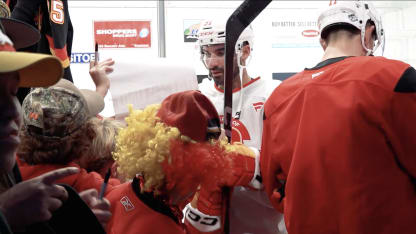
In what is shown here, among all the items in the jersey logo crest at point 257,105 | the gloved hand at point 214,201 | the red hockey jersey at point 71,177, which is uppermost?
the jersey logo crest at point 257,105

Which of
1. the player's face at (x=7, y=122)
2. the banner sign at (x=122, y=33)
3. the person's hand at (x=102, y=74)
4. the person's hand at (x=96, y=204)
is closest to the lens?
the player's face at (x=7, y=122)

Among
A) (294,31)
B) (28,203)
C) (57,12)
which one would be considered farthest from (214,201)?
(294,31)

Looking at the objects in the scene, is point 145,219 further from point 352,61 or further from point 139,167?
point 352,61

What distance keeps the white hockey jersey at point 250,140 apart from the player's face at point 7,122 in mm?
1009

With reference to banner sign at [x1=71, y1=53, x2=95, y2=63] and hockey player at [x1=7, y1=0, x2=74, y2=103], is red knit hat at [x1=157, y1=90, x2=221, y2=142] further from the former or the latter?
banner sign at [x1=71, y1=53, x2=95, y2=63]

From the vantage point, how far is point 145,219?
1.06 meters

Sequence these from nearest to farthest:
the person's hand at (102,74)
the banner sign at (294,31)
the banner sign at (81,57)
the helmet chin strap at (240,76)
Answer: the person's hand at (102,74) < the helmet chin strap at (240,76) < the banner sign at (81,57) < the banner sign at (294,31)

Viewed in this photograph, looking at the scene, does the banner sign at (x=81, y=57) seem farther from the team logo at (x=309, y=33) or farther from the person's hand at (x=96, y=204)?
A: the person's hand at (x=96, y=204)

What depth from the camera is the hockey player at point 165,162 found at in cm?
107

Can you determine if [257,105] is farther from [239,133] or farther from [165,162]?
[165,162]

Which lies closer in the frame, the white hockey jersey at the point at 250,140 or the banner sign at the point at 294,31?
the white hockey jersey at the point at 250,140

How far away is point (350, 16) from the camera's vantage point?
155 cm

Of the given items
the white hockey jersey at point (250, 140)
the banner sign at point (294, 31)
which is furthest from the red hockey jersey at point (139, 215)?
the banner sign at point (294, 31)

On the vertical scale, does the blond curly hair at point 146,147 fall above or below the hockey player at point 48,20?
below
